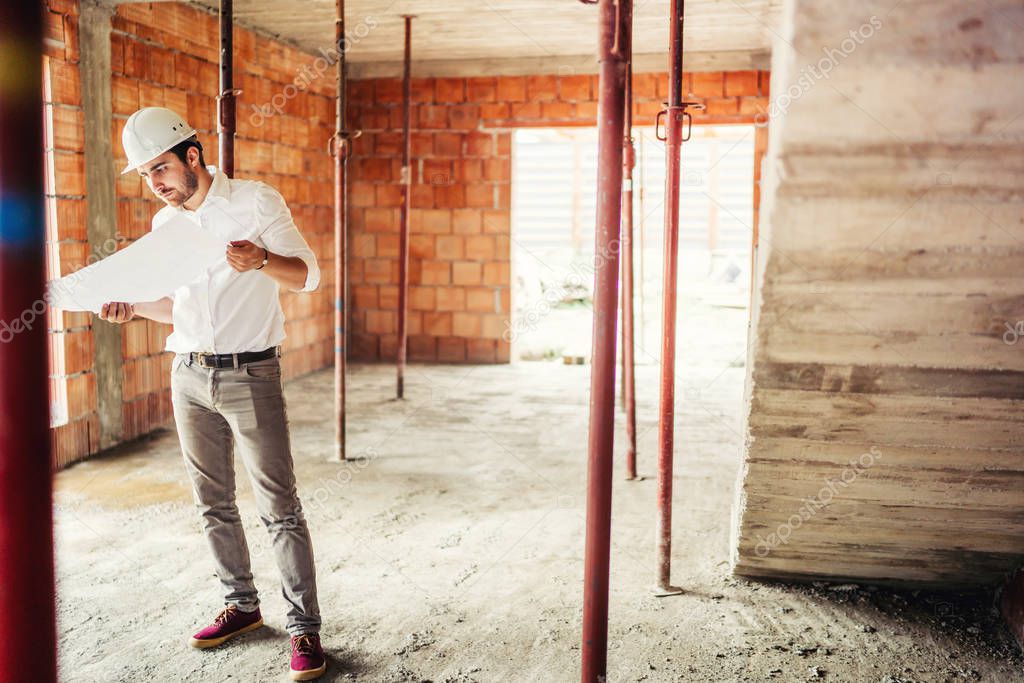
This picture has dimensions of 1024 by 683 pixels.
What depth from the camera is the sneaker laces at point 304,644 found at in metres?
2.37

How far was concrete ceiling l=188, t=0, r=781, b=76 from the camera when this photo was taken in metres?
5.58

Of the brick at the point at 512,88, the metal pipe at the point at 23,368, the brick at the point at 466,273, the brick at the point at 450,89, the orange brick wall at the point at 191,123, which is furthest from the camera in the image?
the brick at the point at 466,273

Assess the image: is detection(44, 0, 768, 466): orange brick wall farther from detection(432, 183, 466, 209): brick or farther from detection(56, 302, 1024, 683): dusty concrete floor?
detection(56, 302, 1024, 683): dusty concrete floor

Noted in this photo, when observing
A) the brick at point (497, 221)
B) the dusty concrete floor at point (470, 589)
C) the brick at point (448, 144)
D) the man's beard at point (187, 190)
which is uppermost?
the brick at point (448, 144)

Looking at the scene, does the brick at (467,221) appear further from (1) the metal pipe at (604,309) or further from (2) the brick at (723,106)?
(1) the metal pipe at (604,309)

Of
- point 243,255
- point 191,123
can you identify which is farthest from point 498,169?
point 243,255

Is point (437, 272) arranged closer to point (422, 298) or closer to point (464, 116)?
point (422, 298)

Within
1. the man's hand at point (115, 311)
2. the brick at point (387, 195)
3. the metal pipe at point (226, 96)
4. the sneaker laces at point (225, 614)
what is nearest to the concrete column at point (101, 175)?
the metal pipe at point (226, 96)

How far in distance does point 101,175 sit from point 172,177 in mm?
2815

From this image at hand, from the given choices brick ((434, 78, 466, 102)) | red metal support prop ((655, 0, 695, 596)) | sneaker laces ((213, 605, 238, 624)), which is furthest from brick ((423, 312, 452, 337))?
sneaker laces ((213, 605, 238, 624))

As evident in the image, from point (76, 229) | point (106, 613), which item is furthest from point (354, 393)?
point (106, 613)

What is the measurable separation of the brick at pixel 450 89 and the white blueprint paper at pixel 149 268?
5.87 m

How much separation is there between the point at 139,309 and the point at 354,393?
13.7 feet

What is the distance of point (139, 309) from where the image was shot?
2.50 metres
